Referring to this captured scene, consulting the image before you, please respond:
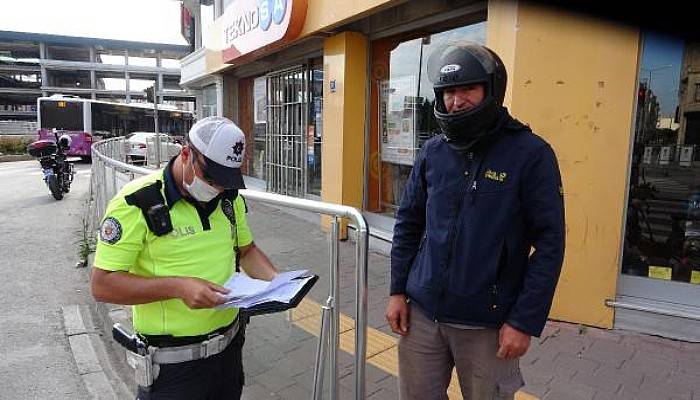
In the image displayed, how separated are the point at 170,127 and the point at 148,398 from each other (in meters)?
30.4

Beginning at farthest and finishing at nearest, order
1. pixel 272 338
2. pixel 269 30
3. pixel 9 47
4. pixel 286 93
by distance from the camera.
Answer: pixel 9 47 → pixel 286 93 → pixel 269 30 → pixel 272 338

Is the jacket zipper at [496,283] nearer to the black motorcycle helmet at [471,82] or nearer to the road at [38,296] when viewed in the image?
the black motorcycle helmet at [471,82]

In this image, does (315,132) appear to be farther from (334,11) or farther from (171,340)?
(171,340)

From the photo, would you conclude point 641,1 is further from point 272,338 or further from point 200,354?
point 272,338

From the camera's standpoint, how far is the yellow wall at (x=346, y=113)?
6684 millimetres

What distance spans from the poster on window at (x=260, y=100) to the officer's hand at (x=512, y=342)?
9.21 metres

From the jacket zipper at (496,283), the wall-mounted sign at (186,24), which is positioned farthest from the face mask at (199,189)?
the wall-mounted sign at (186,24)

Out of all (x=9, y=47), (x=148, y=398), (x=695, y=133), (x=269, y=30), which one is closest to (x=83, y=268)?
(x=269, y=30)

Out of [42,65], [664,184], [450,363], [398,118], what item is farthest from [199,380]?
[42,65]

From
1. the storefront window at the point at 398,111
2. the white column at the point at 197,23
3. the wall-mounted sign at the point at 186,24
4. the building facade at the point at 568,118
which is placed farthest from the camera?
the wall-mounted sign at the point at 186,24

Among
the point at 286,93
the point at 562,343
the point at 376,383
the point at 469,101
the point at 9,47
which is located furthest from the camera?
the point at 9,47

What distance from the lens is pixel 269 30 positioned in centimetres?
759

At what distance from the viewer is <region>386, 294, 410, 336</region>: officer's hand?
2.19 meters

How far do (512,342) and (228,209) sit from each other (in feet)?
4.13
